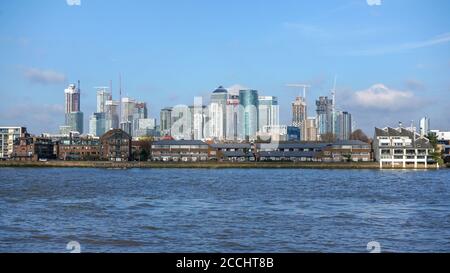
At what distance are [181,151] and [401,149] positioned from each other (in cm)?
1439

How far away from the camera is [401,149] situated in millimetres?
34688

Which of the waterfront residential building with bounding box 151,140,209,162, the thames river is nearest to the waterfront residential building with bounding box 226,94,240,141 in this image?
the thames river

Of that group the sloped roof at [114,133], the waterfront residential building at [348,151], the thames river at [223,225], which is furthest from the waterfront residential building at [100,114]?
the waterfront residential building at [348,151]

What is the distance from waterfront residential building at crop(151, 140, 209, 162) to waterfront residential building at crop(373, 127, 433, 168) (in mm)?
11482

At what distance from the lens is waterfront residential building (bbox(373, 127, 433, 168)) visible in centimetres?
3462

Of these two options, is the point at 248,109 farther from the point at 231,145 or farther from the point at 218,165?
the point at 231,145

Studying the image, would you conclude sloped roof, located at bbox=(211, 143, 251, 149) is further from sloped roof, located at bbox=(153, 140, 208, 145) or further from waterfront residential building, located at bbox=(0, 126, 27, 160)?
waterfront residential building, located at bbox=(0, 126, 27, 160)

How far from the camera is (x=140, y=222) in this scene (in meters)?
6.76

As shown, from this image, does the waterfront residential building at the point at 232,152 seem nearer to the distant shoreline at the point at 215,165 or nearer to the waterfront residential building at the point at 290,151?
the waterfront residential building at the point at 290,151

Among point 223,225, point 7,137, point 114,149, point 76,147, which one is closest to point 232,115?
point 223,225
